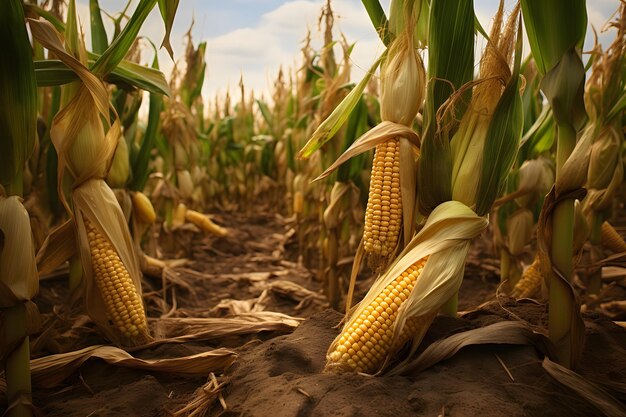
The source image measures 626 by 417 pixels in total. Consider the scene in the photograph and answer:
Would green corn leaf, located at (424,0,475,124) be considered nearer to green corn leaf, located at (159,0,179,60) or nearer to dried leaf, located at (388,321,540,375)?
dried leaf, located at (388,321,540,375)

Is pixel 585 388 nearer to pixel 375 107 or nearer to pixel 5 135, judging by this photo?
pixel 5 135

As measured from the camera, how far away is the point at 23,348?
1380 mm

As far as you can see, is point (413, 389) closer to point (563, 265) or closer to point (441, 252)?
point (441, 252)

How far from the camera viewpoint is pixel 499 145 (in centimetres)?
150

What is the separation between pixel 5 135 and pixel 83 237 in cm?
52

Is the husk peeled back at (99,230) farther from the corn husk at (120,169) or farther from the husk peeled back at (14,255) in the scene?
the corn husk at (120,169)

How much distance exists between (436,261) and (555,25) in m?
0.74

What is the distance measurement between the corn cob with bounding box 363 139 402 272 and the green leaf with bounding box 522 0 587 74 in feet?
1.62

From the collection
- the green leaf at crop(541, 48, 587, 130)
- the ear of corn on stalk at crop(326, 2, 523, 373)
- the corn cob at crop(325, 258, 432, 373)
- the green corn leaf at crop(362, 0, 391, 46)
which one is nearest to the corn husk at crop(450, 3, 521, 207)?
the ear of corn on stalk at crop(326, 2, 523, 373)

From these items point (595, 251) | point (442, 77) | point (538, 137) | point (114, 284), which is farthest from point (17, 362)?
point (595, 251)

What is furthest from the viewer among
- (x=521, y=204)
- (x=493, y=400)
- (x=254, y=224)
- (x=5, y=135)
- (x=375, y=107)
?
(x=254, y=224)

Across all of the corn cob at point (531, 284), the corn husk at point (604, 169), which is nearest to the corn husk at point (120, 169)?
the corn cob at point (531, 284)

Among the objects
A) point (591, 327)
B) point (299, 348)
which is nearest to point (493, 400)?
point (299, 348)

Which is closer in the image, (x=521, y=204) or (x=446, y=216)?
(x=446, y=216)
